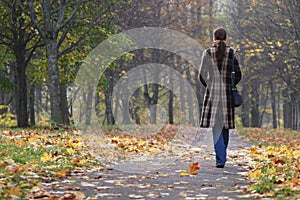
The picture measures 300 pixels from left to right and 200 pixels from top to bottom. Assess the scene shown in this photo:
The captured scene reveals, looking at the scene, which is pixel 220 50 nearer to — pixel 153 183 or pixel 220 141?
pixel 220 141

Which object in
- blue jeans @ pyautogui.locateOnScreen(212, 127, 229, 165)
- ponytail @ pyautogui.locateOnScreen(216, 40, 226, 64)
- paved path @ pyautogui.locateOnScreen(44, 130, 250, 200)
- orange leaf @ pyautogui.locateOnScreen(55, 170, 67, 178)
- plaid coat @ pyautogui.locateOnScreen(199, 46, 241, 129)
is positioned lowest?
paved path @ pyautogui.locateOnScreen(44, 130, 250, 200)

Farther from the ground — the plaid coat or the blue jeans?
the plaid coat

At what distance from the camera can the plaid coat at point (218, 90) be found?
29.0 feet

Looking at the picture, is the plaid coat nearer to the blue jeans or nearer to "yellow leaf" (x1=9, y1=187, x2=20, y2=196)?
the blue jeans

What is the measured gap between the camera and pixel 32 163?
314 inches

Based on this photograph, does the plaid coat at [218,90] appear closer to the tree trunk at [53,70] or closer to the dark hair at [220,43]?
the dark hair at [220,43]

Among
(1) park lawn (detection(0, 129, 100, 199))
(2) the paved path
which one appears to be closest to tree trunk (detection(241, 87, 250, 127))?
(1) park lawn (detection(0, 129, 100, 199))

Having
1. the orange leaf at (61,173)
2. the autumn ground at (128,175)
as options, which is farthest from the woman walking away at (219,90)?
the orange leaf at (61,173)

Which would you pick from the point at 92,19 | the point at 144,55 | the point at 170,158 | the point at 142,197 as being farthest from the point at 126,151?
the point at 144,55

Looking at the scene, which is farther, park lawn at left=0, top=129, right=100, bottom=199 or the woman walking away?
the woman walking away

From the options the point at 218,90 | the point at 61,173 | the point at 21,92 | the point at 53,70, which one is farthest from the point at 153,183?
the point at 21,92

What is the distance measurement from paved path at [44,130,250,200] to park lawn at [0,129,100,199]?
0.87 ft

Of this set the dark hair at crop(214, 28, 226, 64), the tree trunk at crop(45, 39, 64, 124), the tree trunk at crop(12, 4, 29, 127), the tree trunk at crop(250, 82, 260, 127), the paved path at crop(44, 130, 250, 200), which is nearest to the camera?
the paved path at crop(44, 130, 250, 200)

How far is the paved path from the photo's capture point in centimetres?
625
